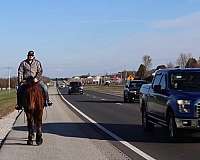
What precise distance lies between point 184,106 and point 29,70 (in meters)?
3.88

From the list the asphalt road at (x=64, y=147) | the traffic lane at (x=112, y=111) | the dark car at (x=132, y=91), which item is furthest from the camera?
the dark car at (x=132, y=91)

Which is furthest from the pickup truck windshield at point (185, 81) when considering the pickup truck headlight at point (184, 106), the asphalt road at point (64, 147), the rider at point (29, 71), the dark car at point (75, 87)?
the dark car at point (75, 87)

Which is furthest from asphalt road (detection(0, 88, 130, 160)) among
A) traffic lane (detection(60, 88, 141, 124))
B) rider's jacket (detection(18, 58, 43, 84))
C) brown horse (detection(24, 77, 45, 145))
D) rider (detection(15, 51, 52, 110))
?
traffic lane (detection(60, 88, 141, 124))

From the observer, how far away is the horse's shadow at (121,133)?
1424 centimetres

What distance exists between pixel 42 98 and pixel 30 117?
603mm

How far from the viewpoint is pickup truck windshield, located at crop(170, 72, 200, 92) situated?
1414 cm

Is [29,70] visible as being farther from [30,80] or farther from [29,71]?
[30,80]

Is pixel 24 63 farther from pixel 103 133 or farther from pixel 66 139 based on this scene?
pixel 103 133

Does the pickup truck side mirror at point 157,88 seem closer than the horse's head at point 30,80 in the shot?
No

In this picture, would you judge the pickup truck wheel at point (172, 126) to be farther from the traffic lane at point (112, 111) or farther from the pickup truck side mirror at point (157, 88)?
the traffic lane at point (112, 111)

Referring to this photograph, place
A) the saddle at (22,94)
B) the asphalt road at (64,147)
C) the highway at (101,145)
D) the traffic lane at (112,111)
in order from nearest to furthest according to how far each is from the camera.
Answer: the asphalt road at (64,147), the highway at (101,145), the saddle at (22,94), the traffic lane at (112,111)

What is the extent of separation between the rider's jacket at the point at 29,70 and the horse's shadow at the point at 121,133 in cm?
286

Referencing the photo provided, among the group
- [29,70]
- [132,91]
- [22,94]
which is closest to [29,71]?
[29,70]

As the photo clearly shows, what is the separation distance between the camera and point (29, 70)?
43.1 ft
